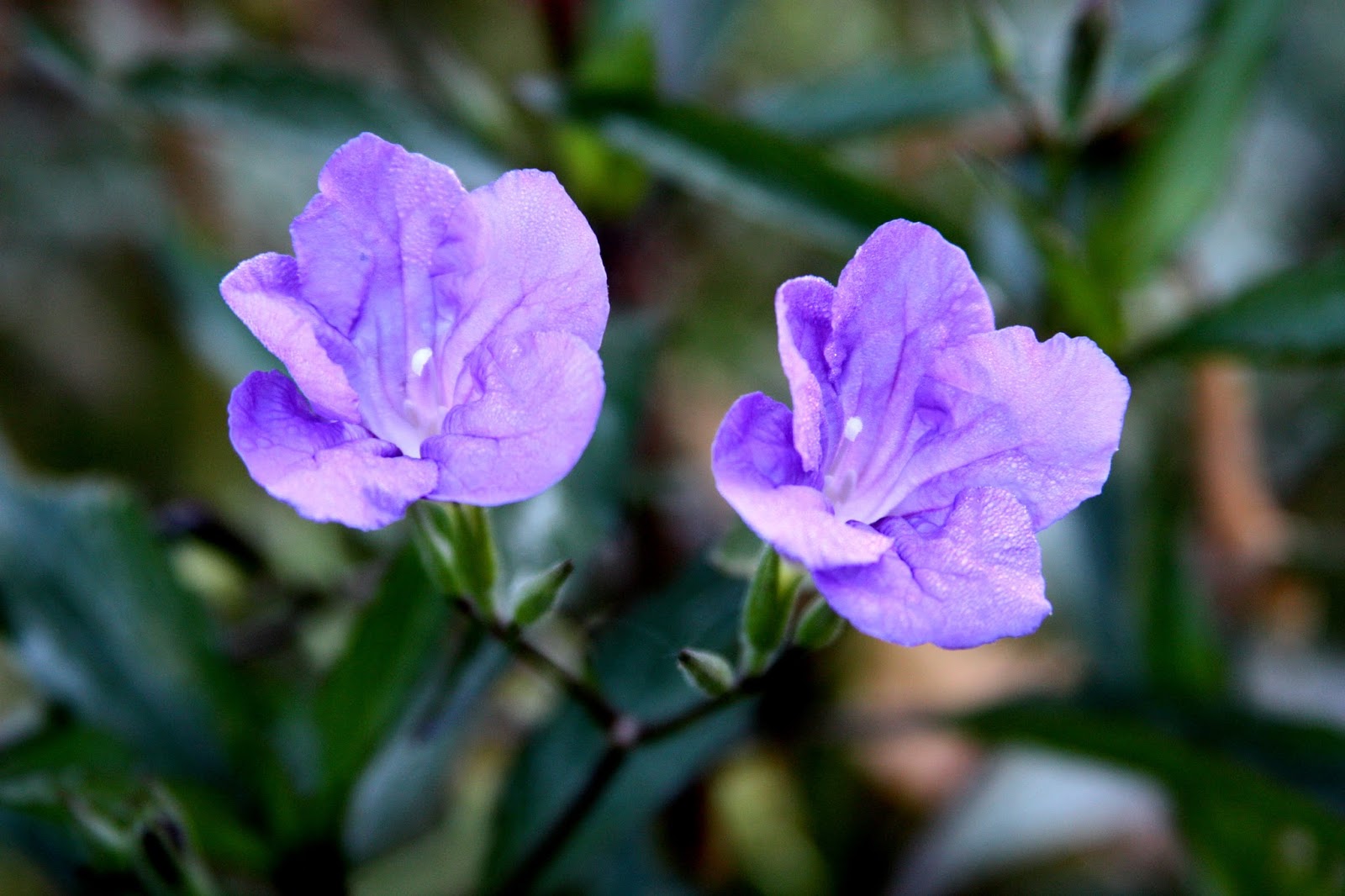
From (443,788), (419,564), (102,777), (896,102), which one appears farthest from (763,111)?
(102,777)

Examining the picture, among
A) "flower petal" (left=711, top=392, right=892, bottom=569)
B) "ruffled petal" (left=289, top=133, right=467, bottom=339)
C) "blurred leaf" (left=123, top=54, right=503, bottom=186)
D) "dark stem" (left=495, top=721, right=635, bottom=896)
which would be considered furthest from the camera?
"blurred leaf" (left=123, top=54, right=503, bottom=186)

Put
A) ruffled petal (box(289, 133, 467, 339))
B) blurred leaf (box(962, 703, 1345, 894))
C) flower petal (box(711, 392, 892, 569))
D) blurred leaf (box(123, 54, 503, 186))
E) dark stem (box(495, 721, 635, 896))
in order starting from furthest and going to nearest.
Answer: blurred leaf (box(123, 54, 503, 186)), blurred leaf (box(962, 703, 1345, 894)), dark stem (box(495, 721, 635, 896)), ruffled petal (box(289, 133, 467, 339)), flower petal (box(711, 392, 892, 569))

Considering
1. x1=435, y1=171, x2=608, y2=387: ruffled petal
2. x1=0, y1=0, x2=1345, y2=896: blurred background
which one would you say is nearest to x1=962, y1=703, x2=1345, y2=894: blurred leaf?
x1=0, y1=0, x2=1345, y2=896: blurred background

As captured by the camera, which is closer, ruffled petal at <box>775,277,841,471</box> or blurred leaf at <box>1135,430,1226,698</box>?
ruffled petal at <box>775,277,841,471</box>

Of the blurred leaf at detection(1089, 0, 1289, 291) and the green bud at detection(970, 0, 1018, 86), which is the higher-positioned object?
the green bud at detection(970, 0, 1018, 86)

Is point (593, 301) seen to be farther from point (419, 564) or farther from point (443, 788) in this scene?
point (443, 788)

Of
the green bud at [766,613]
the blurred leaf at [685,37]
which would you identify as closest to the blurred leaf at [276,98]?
the blurred leaf at [685,37]

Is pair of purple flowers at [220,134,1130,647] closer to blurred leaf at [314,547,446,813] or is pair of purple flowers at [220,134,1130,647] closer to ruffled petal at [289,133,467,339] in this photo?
ruffled petal at [289,133,467,339]
